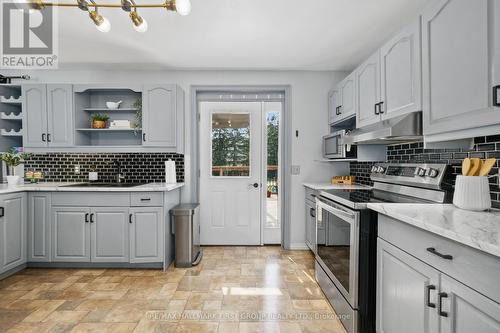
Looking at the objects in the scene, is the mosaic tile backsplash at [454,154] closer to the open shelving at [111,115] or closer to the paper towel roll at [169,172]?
the paper towel roll at [169,172]

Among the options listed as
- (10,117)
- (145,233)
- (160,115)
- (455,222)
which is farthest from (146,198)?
(455,222)

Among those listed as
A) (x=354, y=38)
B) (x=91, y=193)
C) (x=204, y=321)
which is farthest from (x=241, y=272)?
(x=354, y=38)

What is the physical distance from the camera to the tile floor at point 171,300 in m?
2.02

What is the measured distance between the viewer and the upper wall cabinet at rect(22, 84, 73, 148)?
334cm

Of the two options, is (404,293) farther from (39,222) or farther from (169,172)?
(39,222)

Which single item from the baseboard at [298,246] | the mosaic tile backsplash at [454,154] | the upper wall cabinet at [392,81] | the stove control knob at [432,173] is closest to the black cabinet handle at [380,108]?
the upper wall cabinet at [392,81]

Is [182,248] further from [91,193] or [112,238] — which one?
[91,193]

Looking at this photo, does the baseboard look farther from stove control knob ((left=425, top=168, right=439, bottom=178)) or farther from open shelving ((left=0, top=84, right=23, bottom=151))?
open shelving ((left=0, top=84, right=23, bottom=151))

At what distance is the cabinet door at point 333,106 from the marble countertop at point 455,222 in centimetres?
200

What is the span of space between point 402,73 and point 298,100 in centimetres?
186

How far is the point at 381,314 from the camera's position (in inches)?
64.9

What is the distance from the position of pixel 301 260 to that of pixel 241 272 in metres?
0.82

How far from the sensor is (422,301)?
1262 millimetres

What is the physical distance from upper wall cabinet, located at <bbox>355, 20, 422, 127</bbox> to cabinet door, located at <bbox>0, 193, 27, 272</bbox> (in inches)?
142
